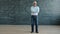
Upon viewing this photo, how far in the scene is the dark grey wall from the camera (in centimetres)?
1130

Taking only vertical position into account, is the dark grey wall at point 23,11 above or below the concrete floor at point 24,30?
above

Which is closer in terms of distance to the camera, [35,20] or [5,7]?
[35,20]

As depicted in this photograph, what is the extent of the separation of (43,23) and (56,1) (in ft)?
6.28

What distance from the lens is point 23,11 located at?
1134 centimetres

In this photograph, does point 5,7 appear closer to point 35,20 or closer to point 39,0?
point 39,0

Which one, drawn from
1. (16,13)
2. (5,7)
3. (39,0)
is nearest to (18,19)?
(16,13)

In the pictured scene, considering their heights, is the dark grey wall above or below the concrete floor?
above

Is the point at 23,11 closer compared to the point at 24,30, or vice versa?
the point at 24,30

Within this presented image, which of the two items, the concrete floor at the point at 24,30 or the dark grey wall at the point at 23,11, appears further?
the dark grey wall at the point at 23,11

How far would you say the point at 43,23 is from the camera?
11391 millimetres

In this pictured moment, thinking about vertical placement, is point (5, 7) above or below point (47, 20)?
above

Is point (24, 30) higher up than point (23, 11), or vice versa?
point (23, 11)

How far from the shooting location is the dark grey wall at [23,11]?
11.3 meters

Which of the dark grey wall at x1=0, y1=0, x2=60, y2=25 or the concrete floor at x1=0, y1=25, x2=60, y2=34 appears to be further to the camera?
the dark grey wall at x1=0, y1=0, x2=60, y2=25
